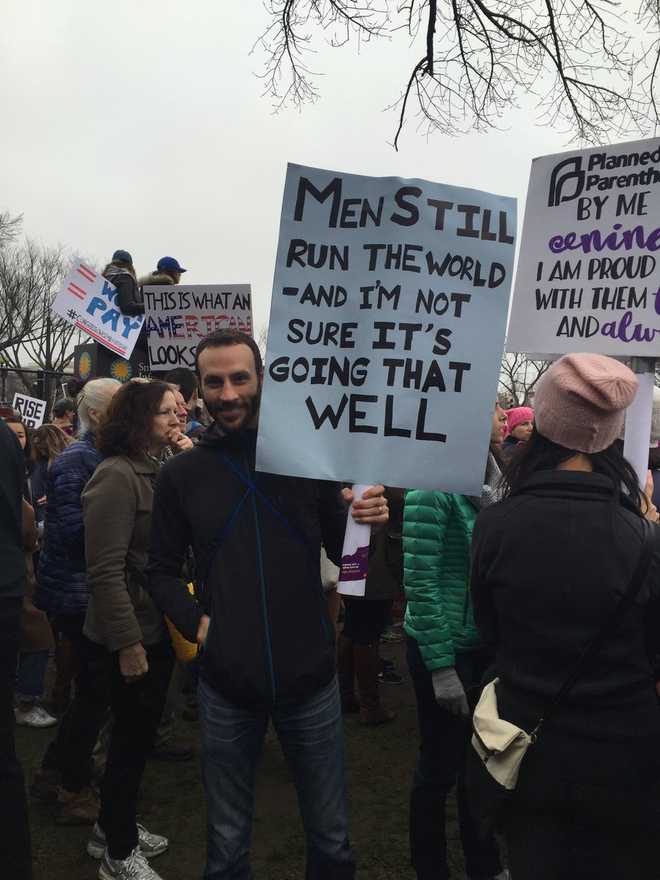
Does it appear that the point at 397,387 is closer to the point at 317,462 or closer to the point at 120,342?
the point at 317,462

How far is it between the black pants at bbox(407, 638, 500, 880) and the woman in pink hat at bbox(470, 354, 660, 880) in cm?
85

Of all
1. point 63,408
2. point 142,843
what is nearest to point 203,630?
point 142,843

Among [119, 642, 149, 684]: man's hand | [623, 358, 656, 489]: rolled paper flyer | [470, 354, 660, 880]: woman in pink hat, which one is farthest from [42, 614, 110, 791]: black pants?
[623, 358, 656, 489]: rolled paper flyer

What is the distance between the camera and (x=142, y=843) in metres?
3.23

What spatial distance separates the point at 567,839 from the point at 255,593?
98 centimetres

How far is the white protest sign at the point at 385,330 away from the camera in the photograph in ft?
7.30

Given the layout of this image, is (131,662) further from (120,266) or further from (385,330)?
(120,266)

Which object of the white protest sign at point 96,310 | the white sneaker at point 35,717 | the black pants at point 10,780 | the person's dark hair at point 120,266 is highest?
the person's dark hair at point 120,266

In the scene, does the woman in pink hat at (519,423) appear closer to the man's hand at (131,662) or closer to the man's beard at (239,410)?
the man's hand at (131,662)

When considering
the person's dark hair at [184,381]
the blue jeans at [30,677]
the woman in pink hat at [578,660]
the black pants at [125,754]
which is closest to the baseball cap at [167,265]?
the person's dark hair at [184,381]

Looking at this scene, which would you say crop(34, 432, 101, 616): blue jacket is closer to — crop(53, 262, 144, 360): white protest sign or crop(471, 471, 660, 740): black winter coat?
crop(471, 471, 660, 740): black winter coat

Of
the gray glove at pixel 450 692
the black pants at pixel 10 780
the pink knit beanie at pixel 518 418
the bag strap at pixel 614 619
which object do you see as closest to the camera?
the bag strap at pixel 614 619

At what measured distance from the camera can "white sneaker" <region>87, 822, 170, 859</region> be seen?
124 inches

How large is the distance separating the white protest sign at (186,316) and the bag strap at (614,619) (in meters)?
4.68
